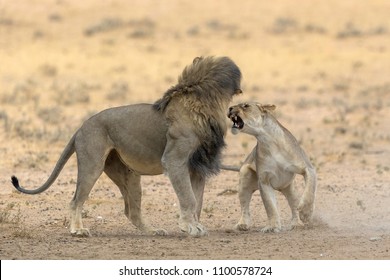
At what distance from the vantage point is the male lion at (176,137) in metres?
10.2

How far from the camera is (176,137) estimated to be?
10211 millimetres

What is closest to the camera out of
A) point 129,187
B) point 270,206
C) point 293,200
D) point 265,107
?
point 270,206

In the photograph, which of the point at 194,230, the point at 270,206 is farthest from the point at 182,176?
the point at 270,206

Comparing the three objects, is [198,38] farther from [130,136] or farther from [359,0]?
[130,136]

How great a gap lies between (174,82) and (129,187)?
1575cm

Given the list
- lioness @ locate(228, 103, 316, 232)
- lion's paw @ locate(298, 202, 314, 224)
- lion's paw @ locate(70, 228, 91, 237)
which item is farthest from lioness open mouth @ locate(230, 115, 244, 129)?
lion's paw @ locate(70, 228, 91, 237)

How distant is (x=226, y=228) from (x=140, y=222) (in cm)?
98

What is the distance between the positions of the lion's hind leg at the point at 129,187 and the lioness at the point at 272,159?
117 centimetres

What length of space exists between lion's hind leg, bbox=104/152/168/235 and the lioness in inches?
46.1

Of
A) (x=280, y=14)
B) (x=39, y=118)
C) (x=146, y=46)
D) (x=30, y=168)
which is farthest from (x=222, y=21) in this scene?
(x=30, y=168)

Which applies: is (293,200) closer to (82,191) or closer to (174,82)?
(82,191)

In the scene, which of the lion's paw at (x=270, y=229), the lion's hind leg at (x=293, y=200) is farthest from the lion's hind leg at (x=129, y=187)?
the lion's hind leg at (x=293, y=200)

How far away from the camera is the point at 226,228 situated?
11.4 metres

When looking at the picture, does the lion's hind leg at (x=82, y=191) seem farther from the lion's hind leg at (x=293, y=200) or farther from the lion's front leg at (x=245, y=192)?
the lion's hind leg at (x=293, y=200)
